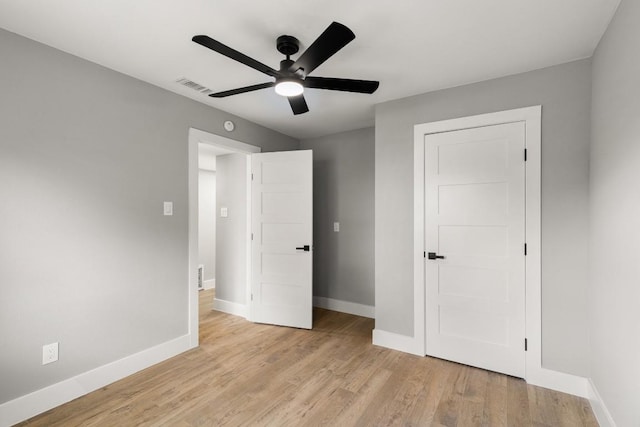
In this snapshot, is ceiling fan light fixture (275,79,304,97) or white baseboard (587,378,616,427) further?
ceiling fan light fixture (275,79,304,97)

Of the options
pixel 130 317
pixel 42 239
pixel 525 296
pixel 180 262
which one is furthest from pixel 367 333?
pixel 42 239

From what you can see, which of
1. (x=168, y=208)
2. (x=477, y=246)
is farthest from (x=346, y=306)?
(x=168, y=208)

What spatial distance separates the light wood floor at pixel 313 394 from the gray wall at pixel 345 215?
1196mm

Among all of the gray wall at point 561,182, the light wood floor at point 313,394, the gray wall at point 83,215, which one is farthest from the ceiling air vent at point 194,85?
the light wood floor at point 313,394

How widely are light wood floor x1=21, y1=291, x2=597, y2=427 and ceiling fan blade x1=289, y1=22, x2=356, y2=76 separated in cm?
225

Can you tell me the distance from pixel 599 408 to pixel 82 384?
356 centimetres

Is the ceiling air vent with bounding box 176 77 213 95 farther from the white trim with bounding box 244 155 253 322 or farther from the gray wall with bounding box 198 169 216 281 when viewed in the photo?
the gray wall with bounding box 198 169 216 281

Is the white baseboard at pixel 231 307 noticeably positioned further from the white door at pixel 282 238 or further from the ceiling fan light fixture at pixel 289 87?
the ceiling fan light fixture at pixel 289 87

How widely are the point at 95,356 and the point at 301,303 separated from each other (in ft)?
6.44

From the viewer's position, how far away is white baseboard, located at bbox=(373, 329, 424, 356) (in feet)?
9.42

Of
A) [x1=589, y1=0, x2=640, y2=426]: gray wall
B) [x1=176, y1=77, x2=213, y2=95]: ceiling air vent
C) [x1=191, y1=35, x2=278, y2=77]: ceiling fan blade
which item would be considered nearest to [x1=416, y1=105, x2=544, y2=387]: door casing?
[x1=589, y1=0, x2=640, y2=426]: gray wall

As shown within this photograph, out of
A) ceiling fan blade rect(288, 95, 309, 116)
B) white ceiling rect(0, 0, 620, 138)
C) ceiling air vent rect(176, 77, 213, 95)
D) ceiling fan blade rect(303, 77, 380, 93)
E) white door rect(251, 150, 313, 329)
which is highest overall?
white ceiling rect(0, 0, 620, 138)

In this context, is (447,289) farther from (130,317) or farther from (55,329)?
(55,329)

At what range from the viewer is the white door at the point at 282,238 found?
3.56m
